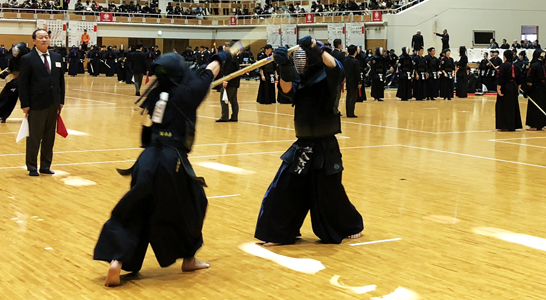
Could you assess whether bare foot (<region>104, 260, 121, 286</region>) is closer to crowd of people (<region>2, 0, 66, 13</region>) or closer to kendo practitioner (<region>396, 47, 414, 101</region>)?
kendo practitioner (<region>396, 47, 414, 101</region>)

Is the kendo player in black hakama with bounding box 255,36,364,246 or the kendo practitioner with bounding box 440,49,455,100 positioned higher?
the kendo practitioner with bounding box 440,49,455,100

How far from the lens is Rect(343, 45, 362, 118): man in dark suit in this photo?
18839mm

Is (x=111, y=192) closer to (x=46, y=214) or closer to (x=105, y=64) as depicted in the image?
(x=46, y=214)

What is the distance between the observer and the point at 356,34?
42781 mm

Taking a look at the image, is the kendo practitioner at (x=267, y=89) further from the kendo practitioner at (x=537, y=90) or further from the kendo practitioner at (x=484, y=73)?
the kendo practitioner at (x=484, y=73)

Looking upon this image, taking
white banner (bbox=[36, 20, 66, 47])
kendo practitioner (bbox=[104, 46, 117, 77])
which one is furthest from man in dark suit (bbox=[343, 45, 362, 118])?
white banner (bbox=[36, 20, 66, 47])

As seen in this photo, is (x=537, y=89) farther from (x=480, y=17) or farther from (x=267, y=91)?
(x=480, y=17)

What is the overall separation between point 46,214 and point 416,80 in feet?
69.1

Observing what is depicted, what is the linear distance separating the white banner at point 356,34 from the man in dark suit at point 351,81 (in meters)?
23.2

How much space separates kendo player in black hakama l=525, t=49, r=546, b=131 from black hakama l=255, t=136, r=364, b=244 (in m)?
11.7

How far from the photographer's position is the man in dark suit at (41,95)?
9.48 metres

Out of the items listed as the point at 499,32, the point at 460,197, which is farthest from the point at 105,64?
the point at 460,197

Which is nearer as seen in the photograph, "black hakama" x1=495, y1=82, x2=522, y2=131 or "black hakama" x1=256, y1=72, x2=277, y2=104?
"black hakama" x1=495, y1=82, x2=522, y2=131

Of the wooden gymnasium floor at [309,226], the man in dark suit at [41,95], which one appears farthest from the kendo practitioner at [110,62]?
the man in dark suit at [41,95]
